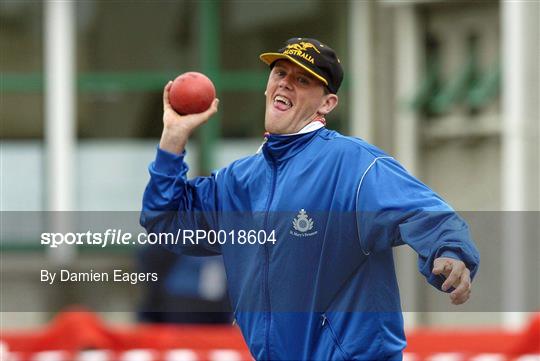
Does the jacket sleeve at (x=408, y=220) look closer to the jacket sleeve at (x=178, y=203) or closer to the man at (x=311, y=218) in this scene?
the man at (x=311, y=218)

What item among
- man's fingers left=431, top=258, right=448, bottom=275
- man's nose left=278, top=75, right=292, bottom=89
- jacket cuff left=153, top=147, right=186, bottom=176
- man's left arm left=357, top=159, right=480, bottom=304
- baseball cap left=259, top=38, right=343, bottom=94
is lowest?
man's fingers left=431, top=258, right=448, bottom=275

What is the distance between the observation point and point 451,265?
5.21m

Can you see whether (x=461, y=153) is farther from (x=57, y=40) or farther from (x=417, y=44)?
(x=57, y=40)

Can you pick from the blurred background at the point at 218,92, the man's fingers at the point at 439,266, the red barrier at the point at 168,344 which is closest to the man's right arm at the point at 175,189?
→ the man's fingers at the point at 439,266

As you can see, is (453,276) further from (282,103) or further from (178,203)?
(178,203)

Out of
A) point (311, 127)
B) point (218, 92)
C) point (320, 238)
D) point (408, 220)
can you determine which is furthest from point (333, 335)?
point (218, 92)

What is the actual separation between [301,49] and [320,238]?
71 centimetres

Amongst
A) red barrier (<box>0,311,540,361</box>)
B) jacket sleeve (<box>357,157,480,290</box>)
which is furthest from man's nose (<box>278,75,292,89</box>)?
red barrier (<box>0,311,540,361</box>)

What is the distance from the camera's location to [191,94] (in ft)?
19.0

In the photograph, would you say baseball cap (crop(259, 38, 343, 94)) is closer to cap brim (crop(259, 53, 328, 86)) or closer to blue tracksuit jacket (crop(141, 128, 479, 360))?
cap brim (crop(259, 53, 328, 86))

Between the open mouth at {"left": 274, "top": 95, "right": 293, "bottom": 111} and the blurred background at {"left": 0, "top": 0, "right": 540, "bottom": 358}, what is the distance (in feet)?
28.5

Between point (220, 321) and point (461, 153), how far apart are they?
400 centimetres

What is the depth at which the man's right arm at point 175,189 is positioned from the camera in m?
5.80

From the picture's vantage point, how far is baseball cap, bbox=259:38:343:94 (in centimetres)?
569
